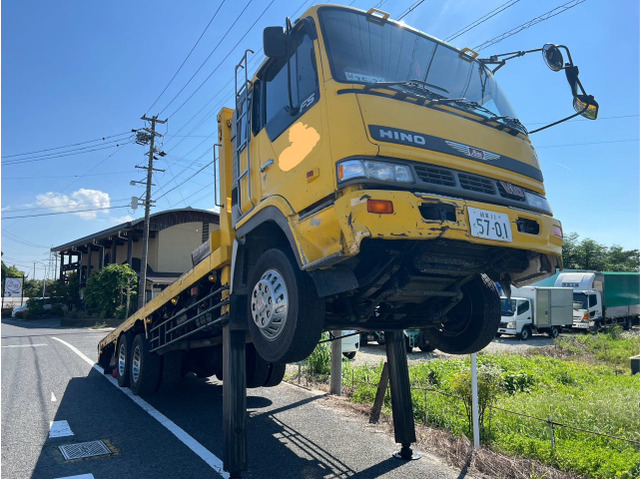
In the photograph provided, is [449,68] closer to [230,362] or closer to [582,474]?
[230,362]

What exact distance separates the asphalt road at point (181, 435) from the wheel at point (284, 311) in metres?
1.74

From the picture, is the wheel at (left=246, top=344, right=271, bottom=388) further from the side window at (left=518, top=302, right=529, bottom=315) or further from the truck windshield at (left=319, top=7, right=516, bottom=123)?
the side window at (left=518, top=302, right=529, bottom=315)

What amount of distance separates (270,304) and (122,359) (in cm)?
577

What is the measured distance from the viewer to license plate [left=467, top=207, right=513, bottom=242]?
3.06m

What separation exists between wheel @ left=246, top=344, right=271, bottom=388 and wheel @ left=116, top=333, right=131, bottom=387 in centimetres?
223

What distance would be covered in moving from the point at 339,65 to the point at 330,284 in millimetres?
1584

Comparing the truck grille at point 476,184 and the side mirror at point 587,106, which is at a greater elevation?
the side mirror at point 587,106

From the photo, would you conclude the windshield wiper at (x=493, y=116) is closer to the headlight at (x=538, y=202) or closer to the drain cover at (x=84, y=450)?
the headlight at (x=538, y=202)

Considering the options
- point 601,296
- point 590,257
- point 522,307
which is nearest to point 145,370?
point 522,307

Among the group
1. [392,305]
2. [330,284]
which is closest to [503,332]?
[392,305]

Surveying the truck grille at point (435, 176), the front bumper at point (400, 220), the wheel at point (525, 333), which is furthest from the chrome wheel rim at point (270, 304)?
the wheel at point (525, 333)

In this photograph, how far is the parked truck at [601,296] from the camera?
22.6m

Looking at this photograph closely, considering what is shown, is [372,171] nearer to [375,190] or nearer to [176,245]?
[375,190]

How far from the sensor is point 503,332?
2008 cm
